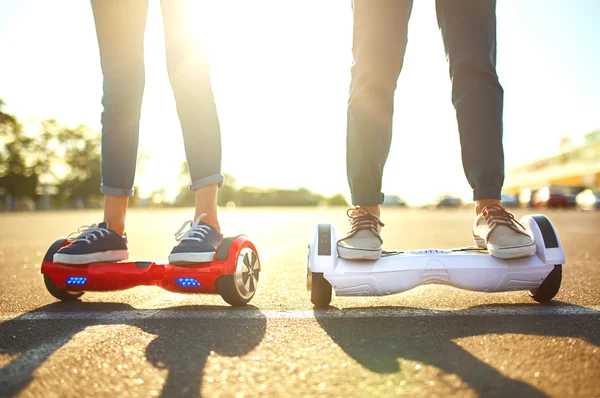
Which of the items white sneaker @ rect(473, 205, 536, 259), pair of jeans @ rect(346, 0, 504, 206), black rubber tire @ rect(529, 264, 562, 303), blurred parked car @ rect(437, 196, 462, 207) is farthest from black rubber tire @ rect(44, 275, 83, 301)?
blurred parked car @ rect(437, 196, 462, 207)

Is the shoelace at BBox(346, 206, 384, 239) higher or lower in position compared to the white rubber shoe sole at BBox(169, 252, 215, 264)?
higher

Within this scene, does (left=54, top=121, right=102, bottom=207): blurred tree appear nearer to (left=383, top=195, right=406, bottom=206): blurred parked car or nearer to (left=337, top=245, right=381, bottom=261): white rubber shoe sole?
(left=383, top=195, right=406, bottom=206): blurred parked car

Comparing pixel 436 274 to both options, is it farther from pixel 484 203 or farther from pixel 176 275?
pixel 176 275

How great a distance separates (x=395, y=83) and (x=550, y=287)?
1.13 meters

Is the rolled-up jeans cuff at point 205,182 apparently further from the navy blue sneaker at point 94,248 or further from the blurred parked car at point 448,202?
the blurred parked car at point 448,202

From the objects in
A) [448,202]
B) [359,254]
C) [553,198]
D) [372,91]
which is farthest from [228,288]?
[448,202]

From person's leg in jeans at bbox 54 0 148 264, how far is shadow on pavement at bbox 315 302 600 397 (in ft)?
4.14

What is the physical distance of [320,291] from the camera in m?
2.28

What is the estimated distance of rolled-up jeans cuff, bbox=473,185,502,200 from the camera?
2422mm

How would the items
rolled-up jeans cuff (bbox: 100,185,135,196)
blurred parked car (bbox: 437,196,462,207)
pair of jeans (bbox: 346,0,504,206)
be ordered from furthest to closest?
1. blurred parked car (bbox: 437,196,462,207)
2. rolled-up jeans cuff (bbox: 100,185,135,196)
3. pair of jeans (bbox: 346,0,504,206)

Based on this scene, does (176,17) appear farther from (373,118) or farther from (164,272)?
(164,272)

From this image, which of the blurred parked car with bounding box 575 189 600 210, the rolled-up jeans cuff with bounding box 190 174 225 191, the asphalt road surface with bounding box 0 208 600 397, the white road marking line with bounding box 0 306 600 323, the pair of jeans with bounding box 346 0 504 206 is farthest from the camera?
the blurred parked car with bounding box 575 189 600 210

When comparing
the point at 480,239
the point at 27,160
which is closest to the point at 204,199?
the point at 480,239

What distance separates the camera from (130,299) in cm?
266
